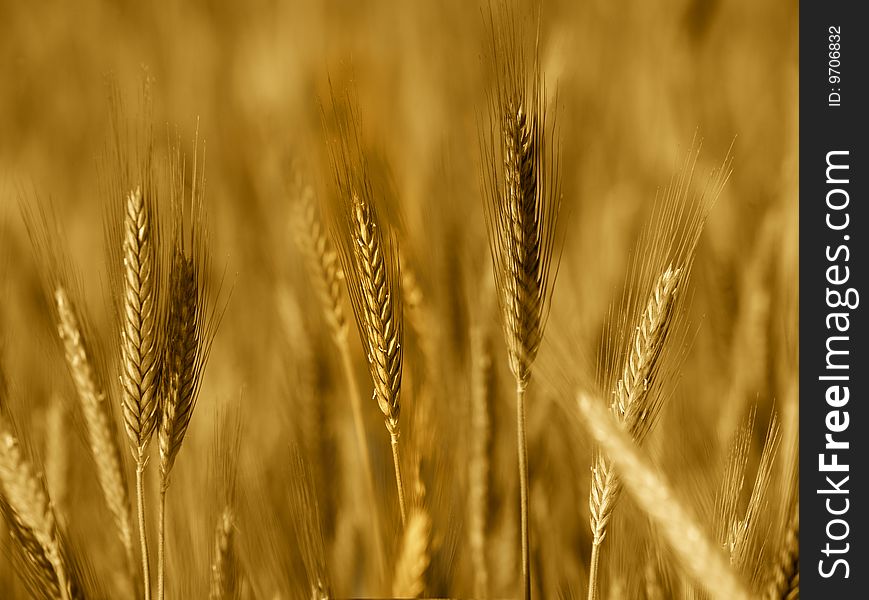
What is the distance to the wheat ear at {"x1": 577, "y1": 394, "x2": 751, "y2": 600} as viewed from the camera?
1.42ft

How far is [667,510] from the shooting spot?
458mm

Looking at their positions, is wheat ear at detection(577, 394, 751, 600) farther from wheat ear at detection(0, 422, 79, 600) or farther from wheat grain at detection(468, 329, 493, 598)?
wheat ear at detection(0, 422, 79, 600)

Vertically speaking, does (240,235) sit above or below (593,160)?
below

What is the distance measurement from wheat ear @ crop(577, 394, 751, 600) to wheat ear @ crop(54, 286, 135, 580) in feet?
1.37

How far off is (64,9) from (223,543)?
1.94 meters

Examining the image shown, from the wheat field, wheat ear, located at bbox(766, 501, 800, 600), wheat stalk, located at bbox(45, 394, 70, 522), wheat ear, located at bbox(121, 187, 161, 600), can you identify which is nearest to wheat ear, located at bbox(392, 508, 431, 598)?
the wheat field

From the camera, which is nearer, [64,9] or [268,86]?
[268,86]

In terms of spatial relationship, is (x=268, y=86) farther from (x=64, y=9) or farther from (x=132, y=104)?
(x=64, y=9)

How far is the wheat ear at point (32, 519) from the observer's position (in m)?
0.55

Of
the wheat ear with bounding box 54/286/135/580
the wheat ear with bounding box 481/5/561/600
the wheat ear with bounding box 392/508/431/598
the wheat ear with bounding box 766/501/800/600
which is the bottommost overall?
Result: the wheat ear with bounding box 766/501/800/600

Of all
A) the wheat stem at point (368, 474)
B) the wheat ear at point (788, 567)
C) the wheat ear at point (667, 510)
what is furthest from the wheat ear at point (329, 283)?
the wheat ear at point (788, 567)

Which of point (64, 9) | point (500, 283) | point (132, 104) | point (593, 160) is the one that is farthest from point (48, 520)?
point (64, 9)
